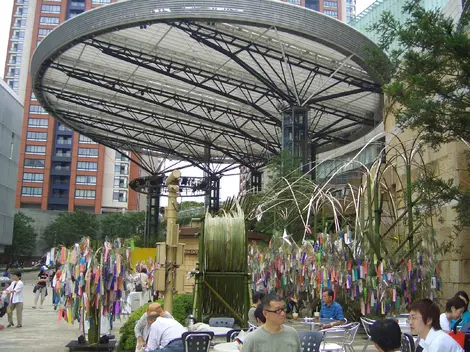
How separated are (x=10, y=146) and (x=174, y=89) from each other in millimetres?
19963

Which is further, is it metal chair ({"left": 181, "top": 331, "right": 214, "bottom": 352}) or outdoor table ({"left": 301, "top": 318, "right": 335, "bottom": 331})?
outdoor table ({"left": 301, "top": 318, "right": 335, "bottom": 331})

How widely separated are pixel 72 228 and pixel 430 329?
71.7 metres

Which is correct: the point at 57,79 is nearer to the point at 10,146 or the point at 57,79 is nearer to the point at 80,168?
the point at 10,146

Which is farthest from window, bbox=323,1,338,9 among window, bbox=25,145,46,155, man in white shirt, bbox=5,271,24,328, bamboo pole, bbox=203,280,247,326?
bamboo pole, bbox=203,280,247,326

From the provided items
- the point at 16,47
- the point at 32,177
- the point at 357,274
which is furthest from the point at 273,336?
the point at 16,47

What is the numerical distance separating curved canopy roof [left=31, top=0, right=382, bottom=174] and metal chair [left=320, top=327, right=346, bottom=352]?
44.4ft

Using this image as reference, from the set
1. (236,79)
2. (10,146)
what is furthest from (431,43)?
(10,146)

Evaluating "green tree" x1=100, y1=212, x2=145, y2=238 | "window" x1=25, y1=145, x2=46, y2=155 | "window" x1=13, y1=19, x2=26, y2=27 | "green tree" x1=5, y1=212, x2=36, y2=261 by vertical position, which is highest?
"window" x1=13, y1=19, x2=26, y2=27

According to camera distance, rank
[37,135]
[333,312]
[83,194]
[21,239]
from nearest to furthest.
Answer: [333,312] → [21,239] → [83,194] → [37,135]

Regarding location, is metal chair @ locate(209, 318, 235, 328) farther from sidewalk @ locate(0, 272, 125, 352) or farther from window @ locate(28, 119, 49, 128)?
window @ locate(28, 119, 49, 128)

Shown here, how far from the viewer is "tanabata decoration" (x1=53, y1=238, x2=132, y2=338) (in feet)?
34.2

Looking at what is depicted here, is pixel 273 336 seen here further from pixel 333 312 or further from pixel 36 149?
pixel 36 149

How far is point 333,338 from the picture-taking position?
8039 millimetres

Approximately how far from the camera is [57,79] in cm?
3681
